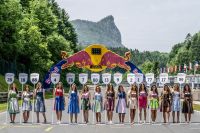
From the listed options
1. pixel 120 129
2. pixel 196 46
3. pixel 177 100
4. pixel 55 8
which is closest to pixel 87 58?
pixel 177 100

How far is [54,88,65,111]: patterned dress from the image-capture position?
25.8 m

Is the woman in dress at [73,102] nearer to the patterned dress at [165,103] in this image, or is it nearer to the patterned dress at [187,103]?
the patterned dress at [165,103]

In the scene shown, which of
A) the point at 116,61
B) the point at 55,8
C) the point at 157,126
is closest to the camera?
the point at 157,126

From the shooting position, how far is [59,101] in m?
25.8

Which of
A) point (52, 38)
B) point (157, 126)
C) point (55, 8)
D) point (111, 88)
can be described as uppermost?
point (55, 8)

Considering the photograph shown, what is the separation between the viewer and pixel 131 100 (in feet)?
84.8

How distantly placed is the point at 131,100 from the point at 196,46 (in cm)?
14925

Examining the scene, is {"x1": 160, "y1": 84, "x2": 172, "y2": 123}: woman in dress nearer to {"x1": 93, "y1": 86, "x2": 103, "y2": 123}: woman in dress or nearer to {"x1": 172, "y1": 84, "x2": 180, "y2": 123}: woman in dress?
{"x1": 172, "y1": 84, "x2": 180, "y2": 123}: woman in dress

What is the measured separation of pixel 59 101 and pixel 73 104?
669 millimetres

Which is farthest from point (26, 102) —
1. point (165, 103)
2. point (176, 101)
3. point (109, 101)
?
point (176, 101)

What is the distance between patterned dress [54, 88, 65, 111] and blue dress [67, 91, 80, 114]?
0.36 meters

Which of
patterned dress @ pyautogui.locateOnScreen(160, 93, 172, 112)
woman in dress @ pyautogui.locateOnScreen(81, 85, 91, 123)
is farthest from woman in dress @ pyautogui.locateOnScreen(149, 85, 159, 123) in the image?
woman in dress @ pyautogui.locateOnScreen(81, 85, 91, 123)

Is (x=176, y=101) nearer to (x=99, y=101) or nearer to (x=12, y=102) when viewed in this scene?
(x=99, y=101)

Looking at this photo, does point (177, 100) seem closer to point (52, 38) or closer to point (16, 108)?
point (16, 108)
